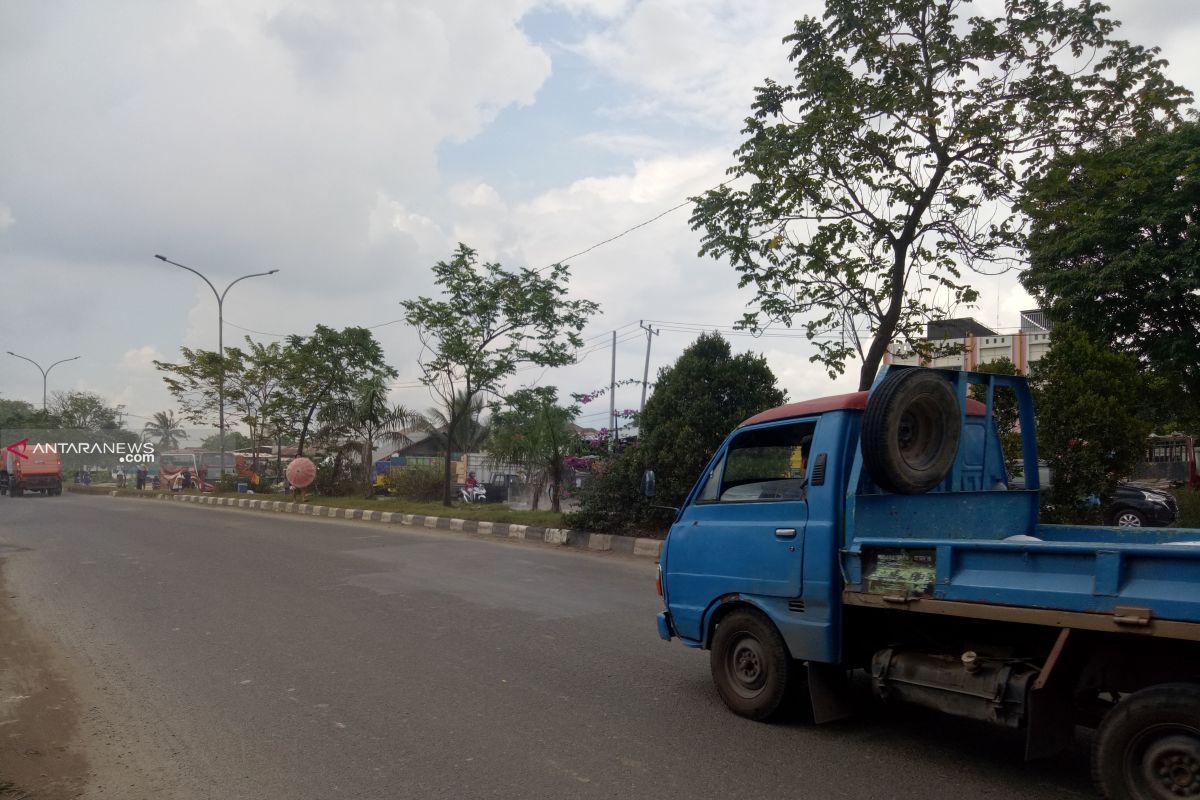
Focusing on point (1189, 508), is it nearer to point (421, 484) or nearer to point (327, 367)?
point (421, 484)

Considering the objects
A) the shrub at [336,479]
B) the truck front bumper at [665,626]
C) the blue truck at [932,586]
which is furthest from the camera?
the shrub at [336,479]

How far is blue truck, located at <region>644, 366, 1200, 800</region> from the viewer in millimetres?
3332

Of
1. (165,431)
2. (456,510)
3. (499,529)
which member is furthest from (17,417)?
(499,529)

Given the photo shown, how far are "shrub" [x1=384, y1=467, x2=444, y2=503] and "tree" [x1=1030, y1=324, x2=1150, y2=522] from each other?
17055 mm

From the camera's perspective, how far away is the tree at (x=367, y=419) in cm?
2575

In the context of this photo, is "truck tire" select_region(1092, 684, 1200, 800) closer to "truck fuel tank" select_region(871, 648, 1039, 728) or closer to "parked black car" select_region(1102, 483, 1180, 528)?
"truck fuel tank" select_region(871, 648, 1039, 728)

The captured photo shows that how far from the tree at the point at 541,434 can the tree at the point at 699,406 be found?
4.84 m

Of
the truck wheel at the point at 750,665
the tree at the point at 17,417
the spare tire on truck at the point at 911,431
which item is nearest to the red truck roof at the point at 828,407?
the spare tire on truck at the point at 911,431

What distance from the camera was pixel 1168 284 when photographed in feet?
52.6

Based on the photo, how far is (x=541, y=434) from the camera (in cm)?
1877

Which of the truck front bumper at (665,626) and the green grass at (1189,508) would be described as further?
the green grass at (1189,508)

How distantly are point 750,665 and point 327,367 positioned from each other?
23290 millimetres

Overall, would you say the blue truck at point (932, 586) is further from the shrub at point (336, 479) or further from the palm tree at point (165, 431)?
the palm tree at point (165, 431)

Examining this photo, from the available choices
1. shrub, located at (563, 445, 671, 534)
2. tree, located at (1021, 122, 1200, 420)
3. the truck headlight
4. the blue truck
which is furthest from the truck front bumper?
the truck headlight
